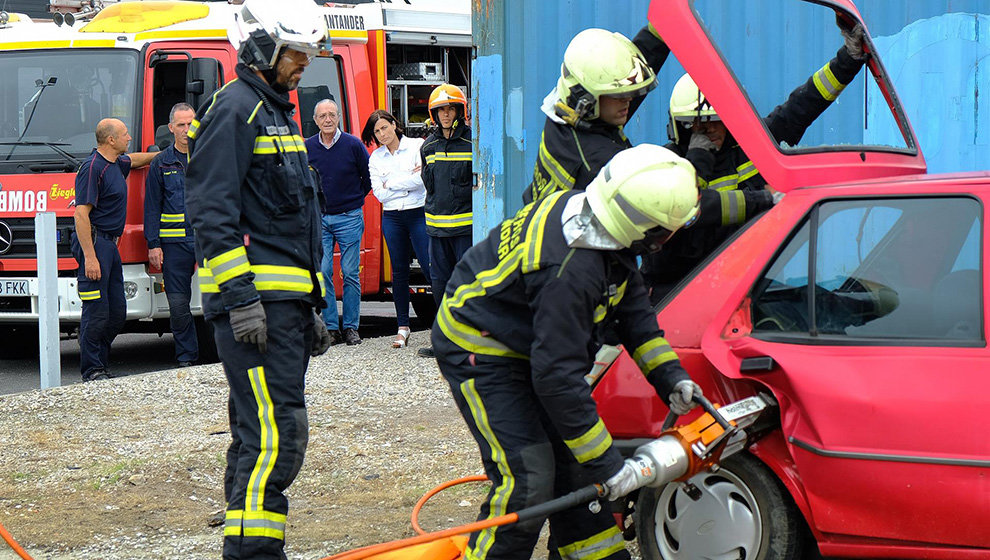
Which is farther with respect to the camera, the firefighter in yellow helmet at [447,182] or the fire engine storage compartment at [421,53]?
the fire engine storage compartment at [421,53]

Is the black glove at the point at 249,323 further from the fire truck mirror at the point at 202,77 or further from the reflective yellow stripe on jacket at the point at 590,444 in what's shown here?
the fire truck mirror at the point at 202,77

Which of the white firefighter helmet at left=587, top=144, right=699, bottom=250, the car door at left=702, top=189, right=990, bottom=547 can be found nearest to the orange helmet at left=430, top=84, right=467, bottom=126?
the car door at left=702, top=189, right=990, bottom=547

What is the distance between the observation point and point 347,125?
10141 millimetres

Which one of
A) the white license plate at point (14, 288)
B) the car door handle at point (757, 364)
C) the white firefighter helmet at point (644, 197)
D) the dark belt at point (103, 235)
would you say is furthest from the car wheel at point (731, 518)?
the white license plate at point (14, 288)

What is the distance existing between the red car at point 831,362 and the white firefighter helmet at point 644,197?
0.65 m

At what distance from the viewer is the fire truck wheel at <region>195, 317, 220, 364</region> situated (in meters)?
9.33

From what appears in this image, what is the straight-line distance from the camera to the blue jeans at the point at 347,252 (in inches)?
364

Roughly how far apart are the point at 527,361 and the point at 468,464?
2340mm

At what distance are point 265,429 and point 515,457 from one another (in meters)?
0.96

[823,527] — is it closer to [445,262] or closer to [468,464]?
[468,464]

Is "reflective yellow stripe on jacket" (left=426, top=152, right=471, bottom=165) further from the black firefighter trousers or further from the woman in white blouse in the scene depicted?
the black firefighter trousers

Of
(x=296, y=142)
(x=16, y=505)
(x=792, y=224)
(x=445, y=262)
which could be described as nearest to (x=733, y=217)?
(x=792, y=224)

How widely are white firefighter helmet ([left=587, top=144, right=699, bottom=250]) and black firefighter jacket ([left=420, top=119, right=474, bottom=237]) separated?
5100 mm

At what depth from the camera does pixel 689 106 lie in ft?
16.2
